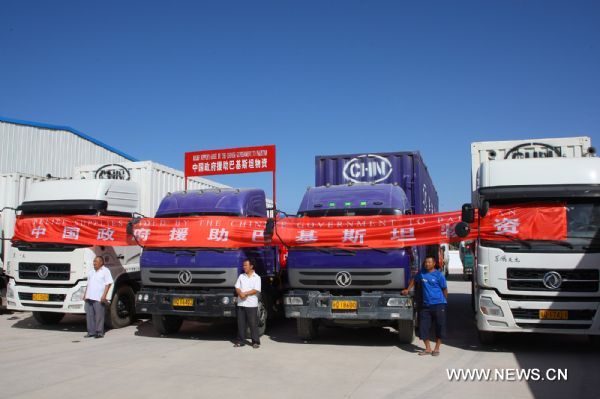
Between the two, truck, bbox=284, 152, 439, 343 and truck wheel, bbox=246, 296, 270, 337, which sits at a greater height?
truck, bbox=284, 152, 439, 343

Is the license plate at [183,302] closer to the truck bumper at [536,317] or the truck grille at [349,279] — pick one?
the truck grille at [349,279]

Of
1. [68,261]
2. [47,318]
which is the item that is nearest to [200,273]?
[68,261]

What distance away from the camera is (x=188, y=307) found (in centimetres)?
966

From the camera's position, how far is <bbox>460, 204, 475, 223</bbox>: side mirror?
348 inches

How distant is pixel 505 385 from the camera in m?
6.71

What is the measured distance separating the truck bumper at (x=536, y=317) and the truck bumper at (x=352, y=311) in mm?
1287

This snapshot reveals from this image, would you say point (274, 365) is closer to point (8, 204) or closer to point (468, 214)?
point (468, 214)

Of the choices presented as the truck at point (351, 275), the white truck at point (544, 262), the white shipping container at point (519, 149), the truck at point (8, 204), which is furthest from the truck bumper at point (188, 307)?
the white shipping container at point (519, 149)

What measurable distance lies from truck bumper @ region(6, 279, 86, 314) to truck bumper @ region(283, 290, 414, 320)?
178 inches

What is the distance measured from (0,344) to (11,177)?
5.91 m

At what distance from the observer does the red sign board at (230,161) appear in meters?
13.4

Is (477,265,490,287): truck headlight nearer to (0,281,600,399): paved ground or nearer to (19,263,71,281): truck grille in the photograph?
(0,281,600,399): paved ground

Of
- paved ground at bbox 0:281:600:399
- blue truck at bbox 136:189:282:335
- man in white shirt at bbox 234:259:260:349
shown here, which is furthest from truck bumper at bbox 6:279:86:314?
man in white shirt at bbox 234:259:260:349

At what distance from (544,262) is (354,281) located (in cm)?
302
